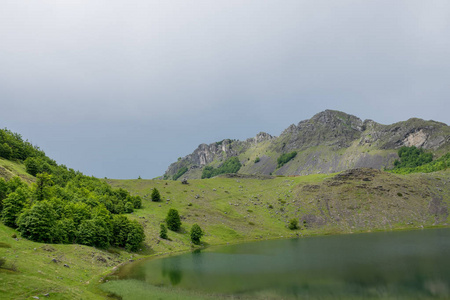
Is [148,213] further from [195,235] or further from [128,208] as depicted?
[195,235]

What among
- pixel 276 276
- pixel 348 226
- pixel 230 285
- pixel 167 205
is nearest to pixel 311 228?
pixel 348 226

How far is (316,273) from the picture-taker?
171 feet

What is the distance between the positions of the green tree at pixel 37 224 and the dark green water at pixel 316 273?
819 inches

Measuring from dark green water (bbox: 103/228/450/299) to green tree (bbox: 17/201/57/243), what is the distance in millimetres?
20807

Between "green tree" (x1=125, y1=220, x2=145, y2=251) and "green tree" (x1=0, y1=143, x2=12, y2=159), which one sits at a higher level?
"green tree" (x1=0, y1=143, x2=12, y2=159)

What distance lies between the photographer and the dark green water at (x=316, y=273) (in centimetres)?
4050

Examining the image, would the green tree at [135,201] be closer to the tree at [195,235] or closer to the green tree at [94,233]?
the tree at [195,235]

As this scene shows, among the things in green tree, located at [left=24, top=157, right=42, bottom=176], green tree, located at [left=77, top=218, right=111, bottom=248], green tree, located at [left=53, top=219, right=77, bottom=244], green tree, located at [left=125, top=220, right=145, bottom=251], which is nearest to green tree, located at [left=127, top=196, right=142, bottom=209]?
green tree, located at [left=125, top=220, right=145, bottom=251]

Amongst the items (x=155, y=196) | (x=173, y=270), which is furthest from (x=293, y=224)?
(x=173, y=270)

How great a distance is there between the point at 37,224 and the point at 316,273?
211 ft

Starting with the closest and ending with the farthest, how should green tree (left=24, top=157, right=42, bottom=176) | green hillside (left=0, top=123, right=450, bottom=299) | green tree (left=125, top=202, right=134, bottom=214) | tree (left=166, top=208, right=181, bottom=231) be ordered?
green hillside (left=0, top=123, right=450, bottom=299) → tree (left=166, top=208, right=181, bottom=231) → green tree (left=125, top=202, right=134, bottom=214) → green tree (left=24, top=157, right=42, bottom=176)

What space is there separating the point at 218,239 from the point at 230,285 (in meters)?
66.0

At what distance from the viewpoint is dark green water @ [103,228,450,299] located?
133 ft

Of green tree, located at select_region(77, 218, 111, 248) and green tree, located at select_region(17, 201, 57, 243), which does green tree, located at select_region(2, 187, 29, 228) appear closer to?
green tree, located at select_region(17, 201, 57, 243)
